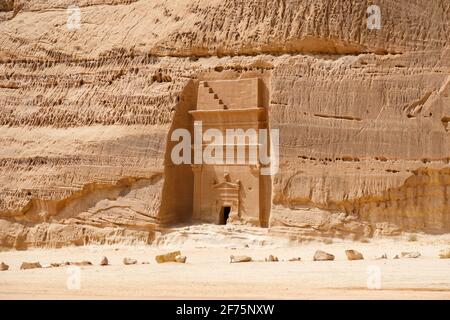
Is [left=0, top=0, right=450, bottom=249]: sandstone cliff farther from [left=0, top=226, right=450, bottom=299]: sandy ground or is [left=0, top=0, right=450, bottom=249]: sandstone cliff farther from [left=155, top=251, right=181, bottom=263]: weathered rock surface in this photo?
[left=155, top=251, right=181, bottom=263]: weathered rock surface

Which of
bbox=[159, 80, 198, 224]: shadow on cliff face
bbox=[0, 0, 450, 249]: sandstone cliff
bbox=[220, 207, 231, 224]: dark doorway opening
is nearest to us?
bbox=[0, 0, 450, 249]: sandstone cliff

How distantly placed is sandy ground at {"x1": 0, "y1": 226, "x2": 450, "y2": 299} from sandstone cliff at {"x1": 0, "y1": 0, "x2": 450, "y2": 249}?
6.21 feet

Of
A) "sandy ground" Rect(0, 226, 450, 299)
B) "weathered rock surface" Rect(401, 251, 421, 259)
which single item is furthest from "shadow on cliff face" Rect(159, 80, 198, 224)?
"weathered rock surface" Rect(401, 251, 421, 259)

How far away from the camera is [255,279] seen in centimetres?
1144

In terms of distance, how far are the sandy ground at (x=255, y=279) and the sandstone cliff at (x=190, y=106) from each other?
1.89 meters

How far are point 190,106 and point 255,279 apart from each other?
9.97m

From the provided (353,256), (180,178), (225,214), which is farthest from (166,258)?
(180,178)

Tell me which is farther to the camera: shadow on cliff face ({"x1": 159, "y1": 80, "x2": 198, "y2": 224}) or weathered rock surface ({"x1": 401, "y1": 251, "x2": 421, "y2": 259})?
shadow on cliff face ({"x1": 159, "y1": 80, "x2": 198, "y2": 224})

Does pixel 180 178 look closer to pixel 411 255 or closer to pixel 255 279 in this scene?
pixel 411 255

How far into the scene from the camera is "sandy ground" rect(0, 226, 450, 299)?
985cm

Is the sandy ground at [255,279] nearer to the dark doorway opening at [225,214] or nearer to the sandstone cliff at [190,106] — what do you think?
the sandstone cliff at [190,106]

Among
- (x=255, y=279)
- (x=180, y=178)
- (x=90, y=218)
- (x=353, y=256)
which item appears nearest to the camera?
(x=255, y=279)

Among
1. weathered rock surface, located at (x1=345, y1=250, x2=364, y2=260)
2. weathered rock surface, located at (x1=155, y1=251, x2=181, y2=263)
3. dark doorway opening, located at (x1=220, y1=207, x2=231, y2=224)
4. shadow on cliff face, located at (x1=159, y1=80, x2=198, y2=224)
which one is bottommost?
weathered rock surface, located at (x1=155, y1=251, x2=181, y2=263)
